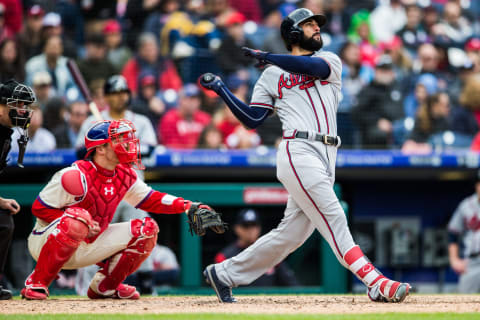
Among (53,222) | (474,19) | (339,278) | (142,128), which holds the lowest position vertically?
(339,278)

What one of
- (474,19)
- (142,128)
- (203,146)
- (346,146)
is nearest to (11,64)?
(203,146)

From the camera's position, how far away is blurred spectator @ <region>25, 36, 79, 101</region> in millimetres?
8633

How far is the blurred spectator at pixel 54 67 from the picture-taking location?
8633mm

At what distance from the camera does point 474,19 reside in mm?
10359

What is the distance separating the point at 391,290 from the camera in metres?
3.93

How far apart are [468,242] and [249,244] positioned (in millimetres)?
2446

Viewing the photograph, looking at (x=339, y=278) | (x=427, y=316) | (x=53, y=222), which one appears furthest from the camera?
(x=339, y=278)

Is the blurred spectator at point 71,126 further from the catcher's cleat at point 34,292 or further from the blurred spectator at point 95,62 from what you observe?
the catcher's cleat at point 34,292

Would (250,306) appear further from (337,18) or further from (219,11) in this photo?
(337,18)

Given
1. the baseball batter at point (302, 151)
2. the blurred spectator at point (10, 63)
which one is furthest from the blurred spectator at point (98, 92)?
the baseball batter at point (302, 151)

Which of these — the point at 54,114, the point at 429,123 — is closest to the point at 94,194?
the point at 54,114

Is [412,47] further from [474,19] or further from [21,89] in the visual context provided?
[21,89]

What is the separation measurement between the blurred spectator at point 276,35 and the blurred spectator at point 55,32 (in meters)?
2.38

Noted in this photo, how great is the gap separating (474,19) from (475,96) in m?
1.84
